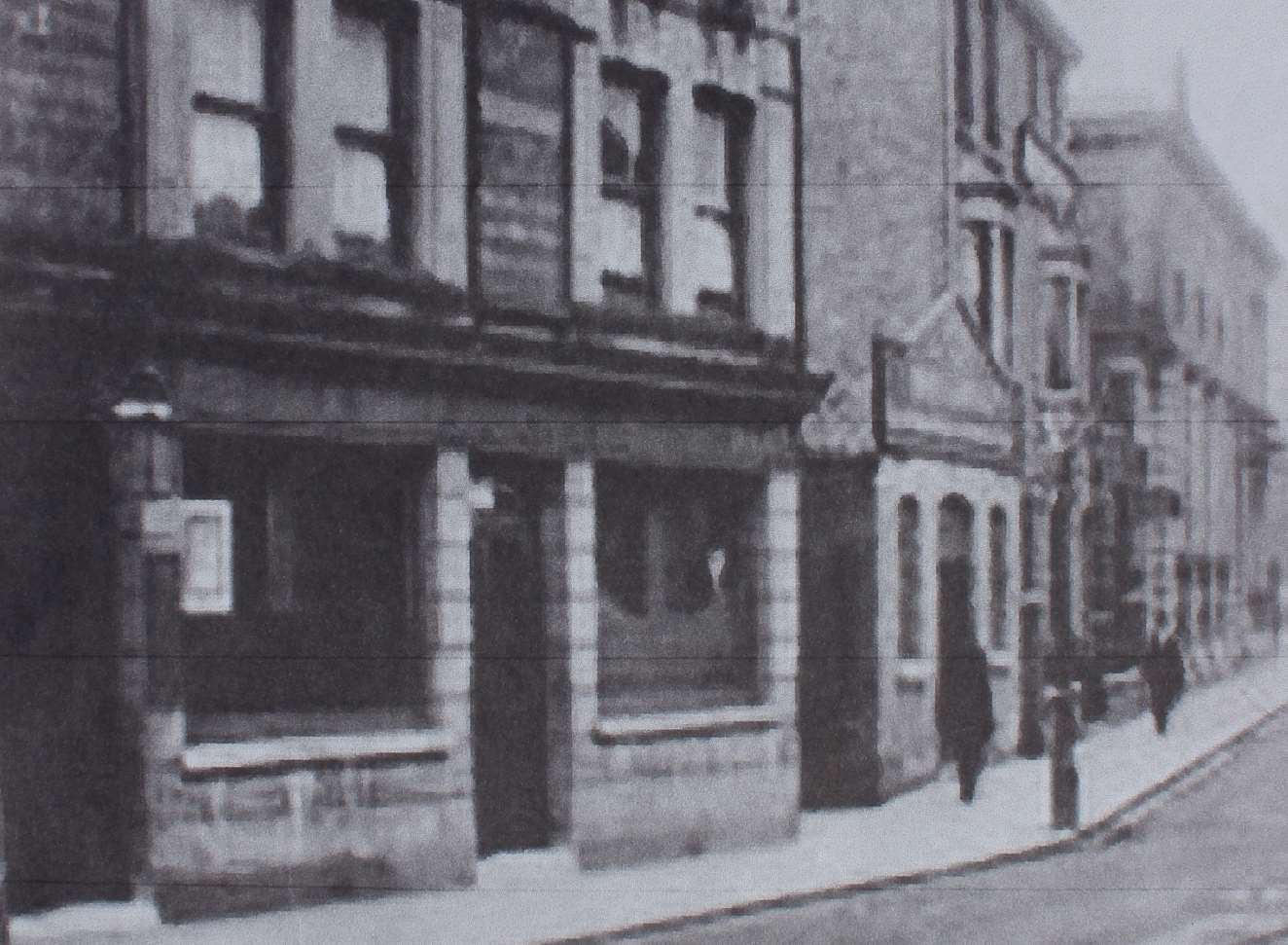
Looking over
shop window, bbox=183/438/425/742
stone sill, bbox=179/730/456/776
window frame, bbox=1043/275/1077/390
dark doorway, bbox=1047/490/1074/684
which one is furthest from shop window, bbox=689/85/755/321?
dark doorway, bbox=1047/490/1074/684

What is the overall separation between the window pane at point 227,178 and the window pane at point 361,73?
91 centimetres

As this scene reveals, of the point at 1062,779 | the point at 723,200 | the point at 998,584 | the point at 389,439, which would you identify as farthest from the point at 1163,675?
the point at 389,439

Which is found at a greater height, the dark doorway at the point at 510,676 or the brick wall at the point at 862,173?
the brick wall at the point at 862,173

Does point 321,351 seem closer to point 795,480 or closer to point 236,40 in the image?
point 236,40

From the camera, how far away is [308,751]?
14367 mm

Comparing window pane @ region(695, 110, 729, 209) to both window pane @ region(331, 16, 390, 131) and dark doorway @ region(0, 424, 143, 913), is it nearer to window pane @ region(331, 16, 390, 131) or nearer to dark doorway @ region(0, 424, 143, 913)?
window pane @ region(331, 16, 390, 131)

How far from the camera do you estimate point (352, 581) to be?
1484cm

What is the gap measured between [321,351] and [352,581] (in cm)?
155

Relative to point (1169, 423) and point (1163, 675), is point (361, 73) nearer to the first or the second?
point (1163, 675)

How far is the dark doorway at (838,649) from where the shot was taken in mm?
22266

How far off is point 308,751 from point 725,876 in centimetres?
361

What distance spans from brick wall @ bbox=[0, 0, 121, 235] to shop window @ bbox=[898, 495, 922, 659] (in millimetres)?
11915

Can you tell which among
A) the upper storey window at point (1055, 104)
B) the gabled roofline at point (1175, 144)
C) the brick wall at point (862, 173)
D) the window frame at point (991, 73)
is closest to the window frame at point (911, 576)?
the brick wall at point (862, 173)

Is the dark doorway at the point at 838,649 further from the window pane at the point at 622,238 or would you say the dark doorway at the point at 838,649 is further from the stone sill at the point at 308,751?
the stone sill at the point at 308,751
